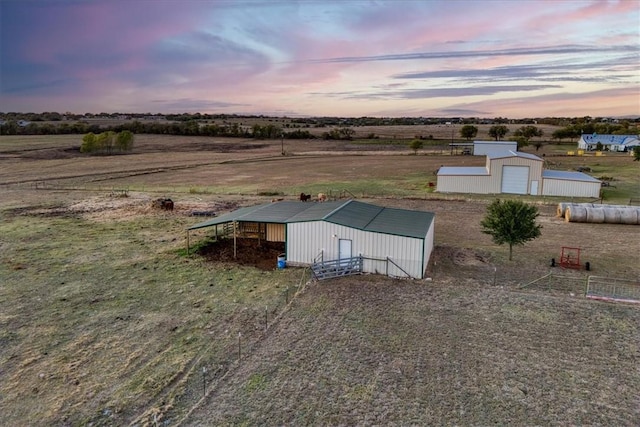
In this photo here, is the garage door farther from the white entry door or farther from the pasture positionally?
the white entry door

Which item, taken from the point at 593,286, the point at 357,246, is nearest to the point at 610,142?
the point at 593,286

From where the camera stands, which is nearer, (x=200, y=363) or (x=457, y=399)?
(x=457, y=399)

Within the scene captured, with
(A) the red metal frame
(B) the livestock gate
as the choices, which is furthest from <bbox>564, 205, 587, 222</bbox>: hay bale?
(B) the livestock gate

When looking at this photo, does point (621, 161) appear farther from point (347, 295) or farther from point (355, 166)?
point (347, 295)

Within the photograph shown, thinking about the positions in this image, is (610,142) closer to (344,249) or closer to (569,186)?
(569,186)

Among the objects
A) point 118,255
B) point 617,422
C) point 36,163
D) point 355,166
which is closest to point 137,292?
point 118,255

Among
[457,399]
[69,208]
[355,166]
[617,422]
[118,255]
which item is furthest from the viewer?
[355,166]
